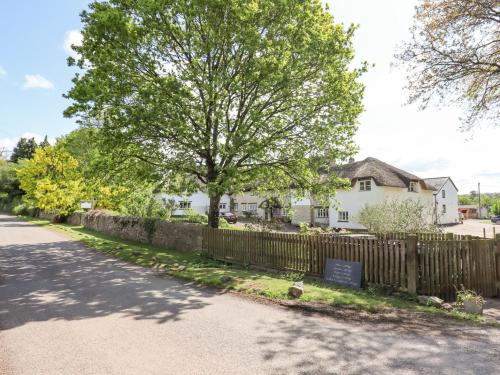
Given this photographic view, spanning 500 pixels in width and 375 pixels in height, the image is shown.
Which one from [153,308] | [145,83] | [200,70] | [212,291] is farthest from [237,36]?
[153,308]

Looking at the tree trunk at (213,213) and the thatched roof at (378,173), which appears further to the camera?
the thatched roof at (378,173)

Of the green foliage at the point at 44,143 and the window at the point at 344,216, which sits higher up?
the green foliage at the point at 44,143

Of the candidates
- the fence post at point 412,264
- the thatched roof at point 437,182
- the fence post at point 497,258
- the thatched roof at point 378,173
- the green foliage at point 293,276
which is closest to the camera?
the fence post at point 412,264

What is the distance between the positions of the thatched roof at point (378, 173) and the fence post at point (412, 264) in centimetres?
3015

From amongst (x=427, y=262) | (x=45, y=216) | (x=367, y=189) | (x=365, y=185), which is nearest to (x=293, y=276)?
(x=427, y=262)

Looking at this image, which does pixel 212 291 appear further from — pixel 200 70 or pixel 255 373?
pixel 200 70

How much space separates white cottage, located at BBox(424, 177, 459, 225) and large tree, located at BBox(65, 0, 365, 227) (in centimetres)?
4073

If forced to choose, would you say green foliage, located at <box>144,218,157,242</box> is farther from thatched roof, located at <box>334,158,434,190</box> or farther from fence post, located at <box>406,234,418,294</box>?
thatched roof, located at <box>334,158,434,190</box>

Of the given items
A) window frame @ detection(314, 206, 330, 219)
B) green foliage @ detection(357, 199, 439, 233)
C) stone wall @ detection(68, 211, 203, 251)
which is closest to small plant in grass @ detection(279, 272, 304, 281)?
stone wall @ detection(68, 211, 203, 251)

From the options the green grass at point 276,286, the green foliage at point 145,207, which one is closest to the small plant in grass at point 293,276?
the green grass at point 276,286

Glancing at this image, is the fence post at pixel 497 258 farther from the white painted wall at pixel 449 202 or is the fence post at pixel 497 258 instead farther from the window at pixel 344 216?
the white painted wall at pixel 449 202

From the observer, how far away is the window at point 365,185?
39750 millimetres

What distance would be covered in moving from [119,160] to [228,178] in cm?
658

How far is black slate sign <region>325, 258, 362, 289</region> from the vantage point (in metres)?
10.5
